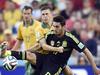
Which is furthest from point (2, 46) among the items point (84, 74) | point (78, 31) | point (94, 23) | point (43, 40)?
point (94, 23)

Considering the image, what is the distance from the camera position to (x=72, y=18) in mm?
20875

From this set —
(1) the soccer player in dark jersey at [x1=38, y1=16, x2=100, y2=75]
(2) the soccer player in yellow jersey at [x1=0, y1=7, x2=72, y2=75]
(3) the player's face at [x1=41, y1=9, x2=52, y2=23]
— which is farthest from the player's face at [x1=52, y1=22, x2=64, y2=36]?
(3) the player's face at [x1=41, y1=9, x2=52, y2=23]

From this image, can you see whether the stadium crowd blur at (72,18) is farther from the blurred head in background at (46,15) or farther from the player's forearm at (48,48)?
the player's forearm at (48,48)

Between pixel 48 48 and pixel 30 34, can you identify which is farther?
pixel 30 34

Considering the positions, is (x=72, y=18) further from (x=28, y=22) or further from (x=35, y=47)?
(x=35, y=47)

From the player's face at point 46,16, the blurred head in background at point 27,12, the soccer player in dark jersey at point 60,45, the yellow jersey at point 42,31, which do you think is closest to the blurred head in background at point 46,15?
the player's face at point 46,16

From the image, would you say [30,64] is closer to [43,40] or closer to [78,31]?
[43,40]

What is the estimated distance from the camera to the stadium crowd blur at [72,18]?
61.3ft

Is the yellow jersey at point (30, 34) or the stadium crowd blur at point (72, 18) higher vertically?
the yellow jersey at point (30, 34)

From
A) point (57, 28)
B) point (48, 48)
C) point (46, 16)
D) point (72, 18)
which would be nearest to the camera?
point (57, 28)

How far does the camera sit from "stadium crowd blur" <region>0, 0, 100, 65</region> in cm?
1867

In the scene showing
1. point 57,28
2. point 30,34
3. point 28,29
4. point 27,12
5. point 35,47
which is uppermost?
point 27,12

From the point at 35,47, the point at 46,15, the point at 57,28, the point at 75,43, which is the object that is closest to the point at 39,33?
the point at 35,47

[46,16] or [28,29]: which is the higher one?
[46,16]
